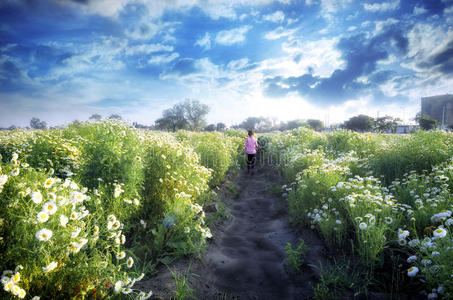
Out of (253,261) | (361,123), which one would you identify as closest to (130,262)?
(253,261)

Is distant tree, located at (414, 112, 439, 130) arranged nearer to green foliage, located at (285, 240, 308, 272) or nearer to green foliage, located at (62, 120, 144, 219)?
green foliage, located at (285, 240, 308, 272)

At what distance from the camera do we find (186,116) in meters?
57.7

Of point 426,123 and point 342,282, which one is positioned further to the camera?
point 426,123

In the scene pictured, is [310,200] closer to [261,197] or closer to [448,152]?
[261,197]

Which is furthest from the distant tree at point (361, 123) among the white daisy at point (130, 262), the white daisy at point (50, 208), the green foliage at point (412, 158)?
the white daisy at point (50, 208)

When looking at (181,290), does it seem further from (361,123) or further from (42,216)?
(361,123)

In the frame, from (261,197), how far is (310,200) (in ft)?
8.89

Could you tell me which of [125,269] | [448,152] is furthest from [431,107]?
[125,269]

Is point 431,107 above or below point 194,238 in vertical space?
above

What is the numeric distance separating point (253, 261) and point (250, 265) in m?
0.14

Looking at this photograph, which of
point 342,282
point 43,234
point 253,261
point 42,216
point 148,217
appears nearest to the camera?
point 43,234

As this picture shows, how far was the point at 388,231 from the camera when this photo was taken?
141 inches

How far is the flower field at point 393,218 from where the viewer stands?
8.59 feet

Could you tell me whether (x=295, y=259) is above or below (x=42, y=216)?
below
